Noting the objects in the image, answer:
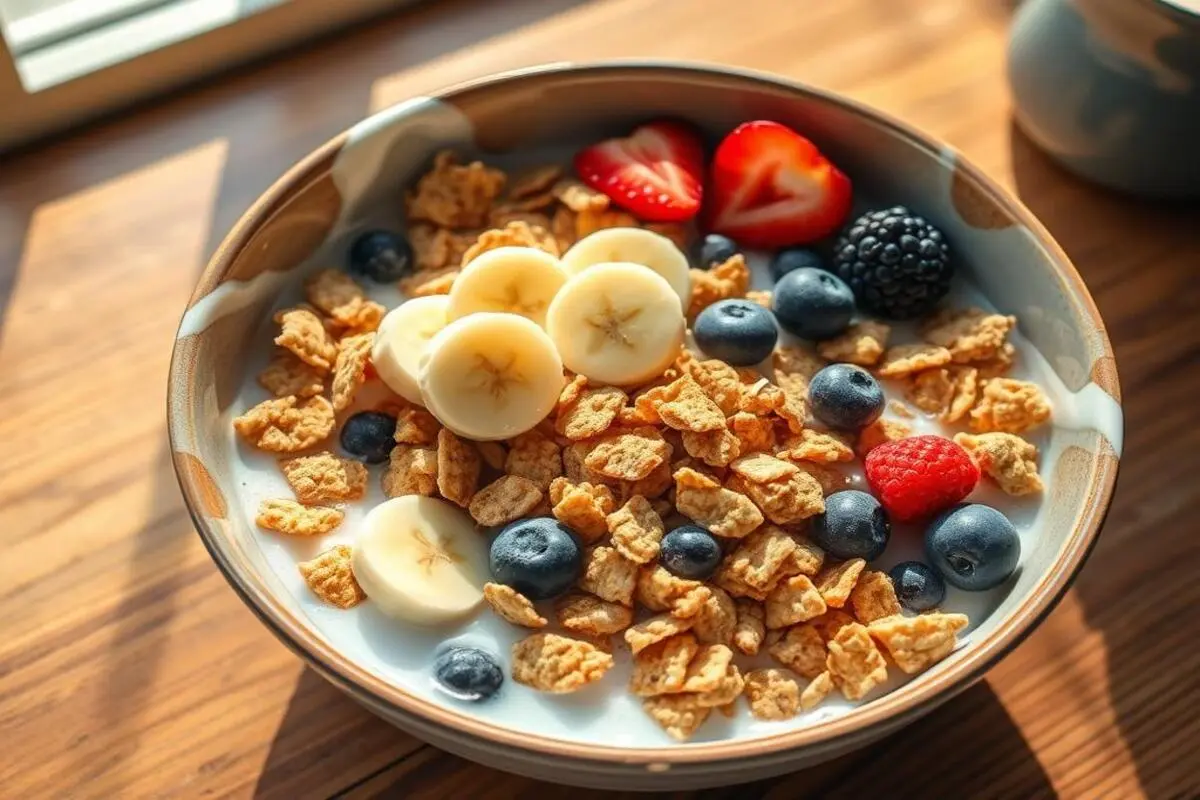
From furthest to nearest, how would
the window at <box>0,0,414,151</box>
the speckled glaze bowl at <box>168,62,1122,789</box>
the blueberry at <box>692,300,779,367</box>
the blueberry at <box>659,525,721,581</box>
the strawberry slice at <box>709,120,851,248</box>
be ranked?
the window at <box>0,0,414,151</box>
the strawberry slice at <box>709,120,851,248</box>
the blueberry at <box>692,300,779,367</box>
the blueberry at <box>659,525,721,581</box>
the speckled glaze bowl at <box>168,62,1122,789</box>

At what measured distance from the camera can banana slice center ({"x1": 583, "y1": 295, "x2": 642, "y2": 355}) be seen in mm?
991

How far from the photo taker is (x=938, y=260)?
42.1 inches

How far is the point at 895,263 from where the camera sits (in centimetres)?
106

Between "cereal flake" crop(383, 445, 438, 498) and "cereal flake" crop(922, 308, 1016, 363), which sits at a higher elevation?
"cereal flake" crop(383, 445, 438, 498)

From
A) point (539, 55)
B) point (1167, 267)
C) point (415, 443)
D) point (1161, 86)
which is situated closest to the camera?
point (415, 443)

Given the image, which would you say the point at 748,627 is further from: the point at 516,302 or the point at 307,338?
the point at 307,338

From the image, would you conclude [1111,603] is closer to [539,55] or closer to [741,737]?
[741,737]

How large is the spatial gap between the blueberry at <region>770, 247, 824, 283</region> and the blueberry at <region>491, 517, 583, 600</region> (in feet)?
1.08

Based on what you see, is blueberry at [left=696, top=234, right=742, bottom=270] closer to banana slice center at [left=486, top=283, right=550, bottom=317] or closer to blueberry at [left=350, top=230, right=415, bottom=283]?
banana slice center at [left=486, top=283, right=550, bottom=317]

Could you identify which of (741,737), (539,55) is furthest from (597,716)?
(539,55)

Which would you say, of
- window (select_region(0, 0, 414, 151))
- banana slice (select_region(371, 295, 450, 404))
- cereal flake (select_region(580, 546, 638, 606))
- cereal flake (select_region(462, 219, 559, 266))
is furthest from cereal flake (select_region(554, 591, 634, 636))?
window (select_region(0, 0, 414, 151))

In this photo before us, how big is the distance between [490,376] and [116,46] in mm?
685

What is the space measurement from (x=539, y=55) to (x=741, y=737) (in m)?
0.86

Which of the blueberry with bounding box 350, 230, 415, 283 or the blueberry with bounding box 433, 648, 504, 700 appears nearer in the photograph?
the blueberry with bounding box 433, 648, 504, 700
